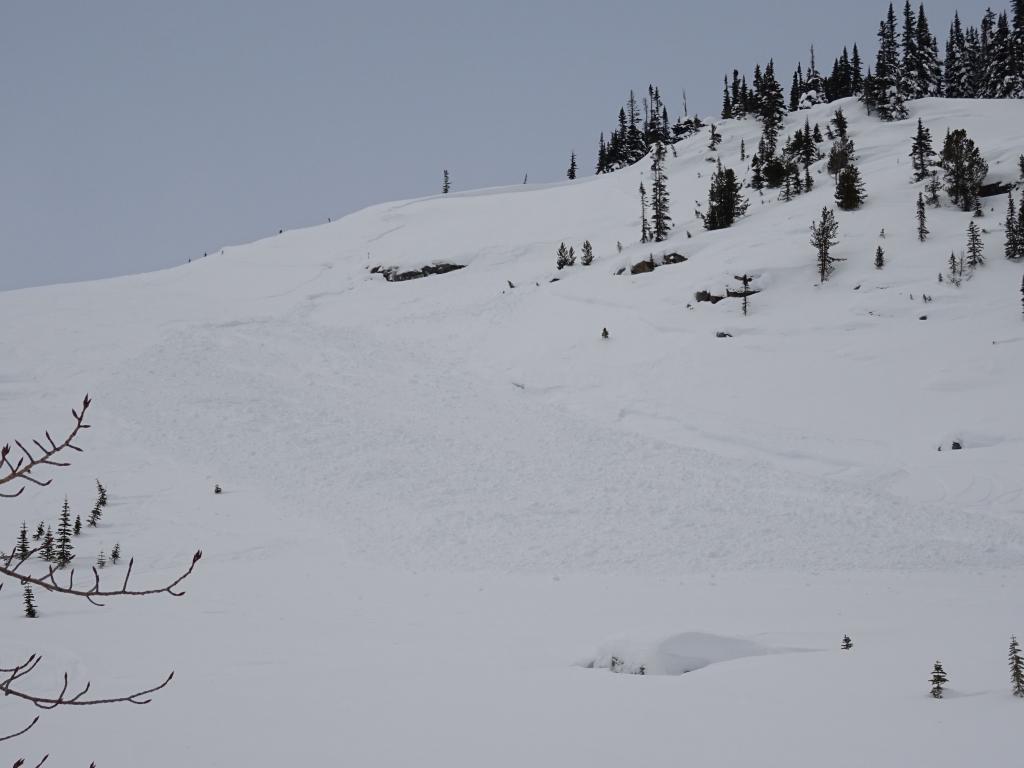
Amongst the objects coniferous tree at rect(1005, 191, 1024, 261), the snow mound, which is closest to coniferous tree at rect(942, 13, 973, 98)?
coniferous tree at rect(1005, 191, 1024, 261)

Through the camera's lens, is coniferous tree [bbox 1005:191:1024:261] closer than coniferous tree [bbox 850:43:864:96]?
Yes

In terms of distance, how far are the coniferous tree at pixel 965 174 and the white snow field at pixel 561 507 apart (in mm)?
734

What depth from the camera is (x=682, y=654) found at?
7848 millimetres

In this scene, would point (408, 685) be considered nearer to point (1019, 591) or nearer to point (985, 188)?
point (1019, 591)

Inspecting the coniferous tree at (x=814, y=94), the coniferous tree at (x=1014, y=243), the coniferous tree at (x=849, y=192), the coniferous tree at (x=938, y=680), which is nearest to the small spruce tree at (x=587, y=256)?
the coniferous tree at (x=849, y=192)

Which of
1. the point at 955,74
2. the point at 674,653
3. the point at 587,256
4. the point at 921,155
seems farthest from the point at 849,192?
the point at 955,74

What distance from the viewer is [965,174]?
26.8 m

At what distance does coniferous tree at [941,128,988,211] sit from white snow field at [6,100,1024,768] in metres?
0.73

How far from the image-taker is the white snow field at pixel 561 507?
20.2 feet

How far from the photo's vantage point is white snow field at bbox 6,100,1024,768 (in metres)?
6.16

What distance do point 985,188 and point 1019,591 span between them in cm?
2339

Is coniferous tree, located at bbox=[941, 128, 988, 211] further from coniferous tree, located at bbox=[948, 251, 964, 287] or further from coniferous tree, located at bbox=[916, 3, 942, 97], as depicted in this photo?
coniferous tree, located at bbox=[916, 3, 942, 97]

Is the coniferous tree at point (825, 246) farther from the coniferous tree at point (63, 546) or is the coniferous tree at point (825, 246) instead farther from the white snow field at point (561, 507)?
the coniferous tree at point (63, 546)

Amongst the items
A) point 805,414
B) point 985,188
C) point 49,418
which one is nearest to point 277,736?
point 805,414
